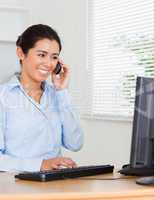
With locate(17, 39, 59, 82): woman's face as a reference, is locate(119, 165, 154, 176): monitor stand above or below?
below

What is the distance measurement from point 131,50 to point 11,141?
1.36 meters

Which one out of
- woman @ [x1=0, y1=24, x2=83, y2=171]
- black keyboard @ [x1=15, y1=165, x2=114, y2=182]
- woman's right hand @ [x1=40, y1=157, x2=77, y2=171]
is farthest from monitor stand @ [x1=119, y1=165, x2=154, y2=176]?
woman @ [x1=0, y1=24, x2=83, y2=171]

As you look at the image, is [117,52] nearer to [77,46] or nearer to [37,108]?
[77,46]

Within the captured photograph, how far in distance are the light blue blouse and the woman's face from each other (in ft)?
0.26

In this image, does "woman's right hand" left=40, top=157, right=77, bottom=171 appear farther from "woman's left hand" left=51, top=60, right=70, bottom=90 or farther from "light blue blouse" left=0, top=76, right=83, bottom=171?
"woman's left hand" left=51, top=60, right=70, bottom=90

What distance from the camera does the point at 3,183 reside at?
153 cm

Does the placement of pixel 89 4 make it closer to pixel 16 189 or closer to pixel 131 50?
pixel 131 50

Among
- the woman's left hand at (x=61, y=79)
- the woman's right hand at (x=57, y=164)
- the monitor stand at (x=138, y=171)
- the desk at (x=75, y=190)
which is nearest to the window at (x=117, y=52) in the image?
the woman's left hand at (x=61, y=79)

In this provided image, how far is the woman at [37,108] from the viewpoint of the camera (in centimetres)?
223

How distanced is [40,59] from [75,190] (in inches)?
46.4

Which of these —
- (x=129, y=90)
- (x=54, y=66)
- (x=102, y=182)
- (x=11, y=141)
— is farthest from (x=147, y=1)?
(x=102, y=182)

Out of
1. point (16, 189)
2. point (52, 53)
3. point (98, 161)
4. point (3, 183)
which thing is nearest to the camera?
point (16, 189)

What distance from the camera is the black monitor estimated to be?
62.6 inches

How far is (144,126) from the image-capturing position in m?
1.59
